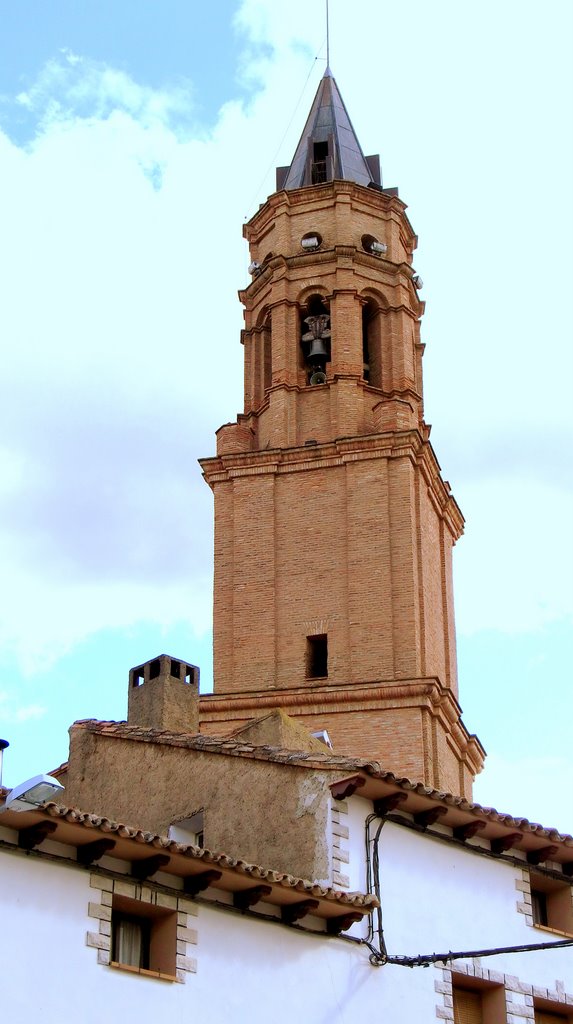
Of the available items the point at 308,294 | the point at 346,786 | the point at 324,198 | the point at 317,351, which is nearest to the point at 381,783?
the point at 346,786

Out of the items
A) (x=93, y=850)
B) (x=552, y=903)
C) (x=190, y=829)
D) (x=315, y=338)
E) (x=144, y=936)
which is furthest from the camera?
(x=315, y=338)

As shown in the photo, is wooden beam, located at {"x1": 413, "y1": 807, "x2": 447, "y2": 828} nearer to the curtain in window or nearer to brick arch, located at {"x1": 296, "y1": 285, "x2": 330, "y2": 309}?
the curtain in window

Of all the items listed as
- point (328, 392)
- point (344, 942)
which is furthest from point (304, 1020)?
point (328, 392)

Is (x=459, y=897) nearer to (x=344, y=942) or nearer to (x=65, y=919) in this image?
(x=344, y=942)

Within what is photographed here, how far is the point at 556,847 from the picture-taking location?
2528 cm

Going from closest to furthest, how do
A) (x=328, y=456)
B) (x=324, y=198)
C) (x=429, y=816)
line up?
(x=429, y=816) → (x=328, y=456) → (x=324, y=198)

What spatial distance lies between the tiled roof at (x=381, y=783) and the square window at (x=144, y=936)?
343cm

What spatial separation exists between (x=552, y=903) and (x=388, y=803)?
4038mm

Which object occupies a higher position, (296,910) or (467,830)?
(467,830)

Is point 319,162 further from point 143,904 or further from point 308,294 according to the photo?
point 143,904

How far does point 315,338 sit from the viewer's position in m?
47.2

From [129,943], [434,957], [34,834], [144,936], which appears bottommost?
[129,943]

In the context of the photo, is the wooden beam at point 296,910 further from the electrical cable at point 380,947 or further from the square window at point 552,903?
the square window at point 552,903

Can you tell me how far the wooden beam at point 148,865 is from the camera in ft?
66.5
